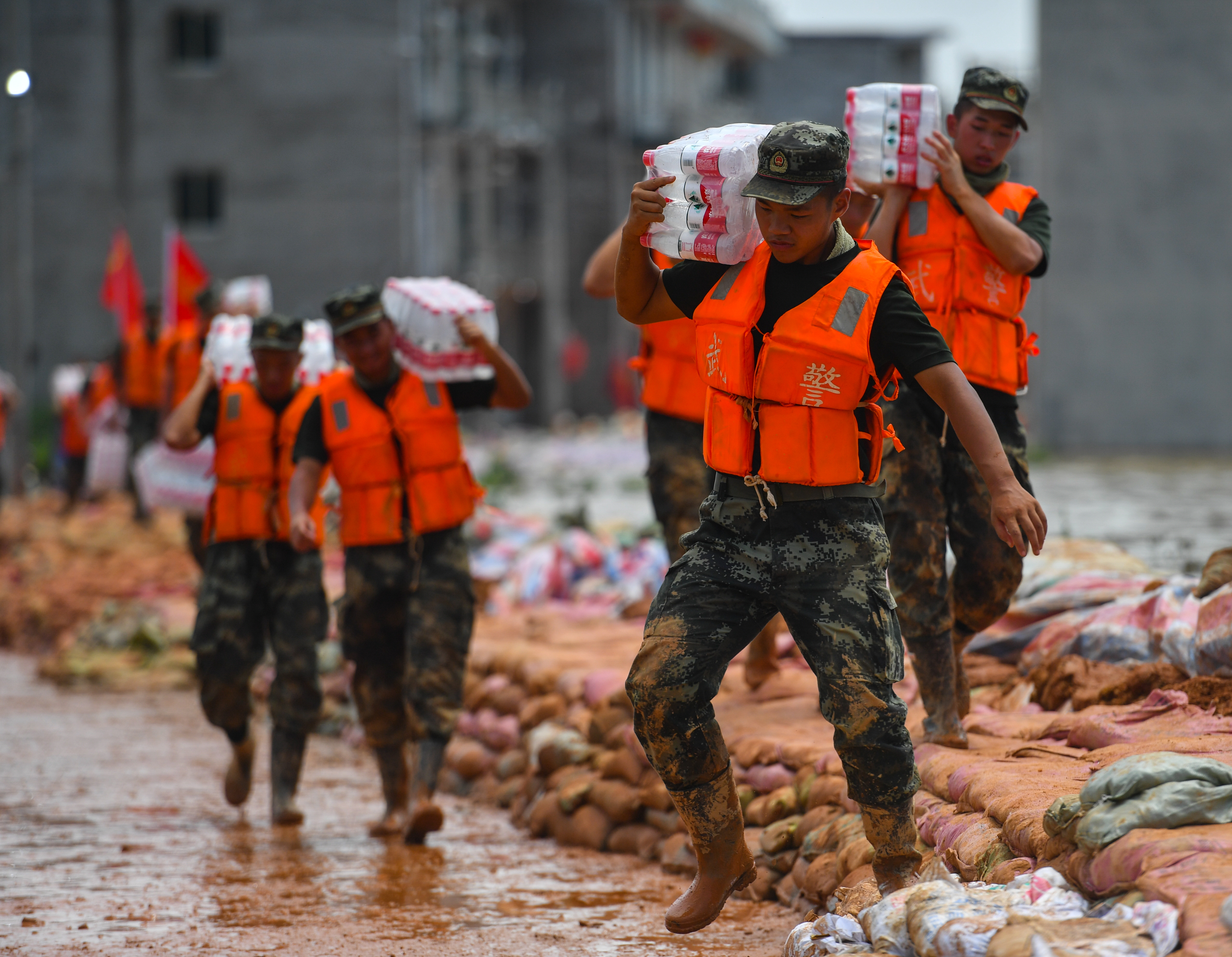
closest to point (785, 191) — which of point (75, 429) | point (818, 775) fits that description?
point (818, 775)

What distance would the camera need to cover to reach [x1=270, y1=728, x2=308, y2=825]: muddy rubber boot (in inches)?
255

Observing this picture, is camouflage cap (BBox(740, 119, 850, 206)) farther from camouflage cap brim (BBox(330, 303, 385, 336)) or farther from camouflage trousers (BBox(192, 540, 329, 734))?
camouflage trousers (BBox(192, 540, 329, 734))

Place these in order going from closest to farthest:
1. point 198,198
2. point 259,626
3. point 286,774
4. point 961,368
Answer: point 961,368 → point 286,774 → point 259,626 → point 198,198

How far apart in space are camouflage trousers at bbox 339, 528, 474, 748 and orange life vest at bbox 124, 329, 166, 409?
815cm

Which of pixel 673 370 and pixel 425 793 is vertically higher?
pixel 673 370

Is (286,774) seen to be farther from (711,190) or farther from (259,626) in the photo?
(711,190)

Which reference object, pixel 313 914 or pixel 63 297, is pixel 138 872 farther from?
pixel 63 297

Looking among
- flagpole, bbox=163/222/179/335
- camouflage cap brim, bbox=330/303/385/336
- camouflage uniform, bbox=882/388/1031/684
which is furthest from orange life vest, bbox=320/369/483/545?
flagpole, bbox=163/222/179/335

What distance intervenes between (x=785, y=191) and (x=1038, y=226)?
174 centimetres

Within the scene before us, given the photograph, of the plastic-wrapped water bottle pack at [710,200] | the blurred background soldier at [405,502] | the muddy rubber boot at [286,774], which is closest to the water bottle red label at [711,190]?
the plastic-wrapped water bottle pack at [710,200]

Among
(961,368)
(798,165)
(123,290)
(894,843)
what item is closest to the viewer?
(798,165)

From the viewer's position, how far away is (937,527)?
498 centimetres

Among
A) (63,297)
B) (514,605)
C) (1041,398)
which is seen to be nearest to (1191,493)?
(514,605)

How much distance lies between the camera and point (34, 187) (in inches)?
1099
